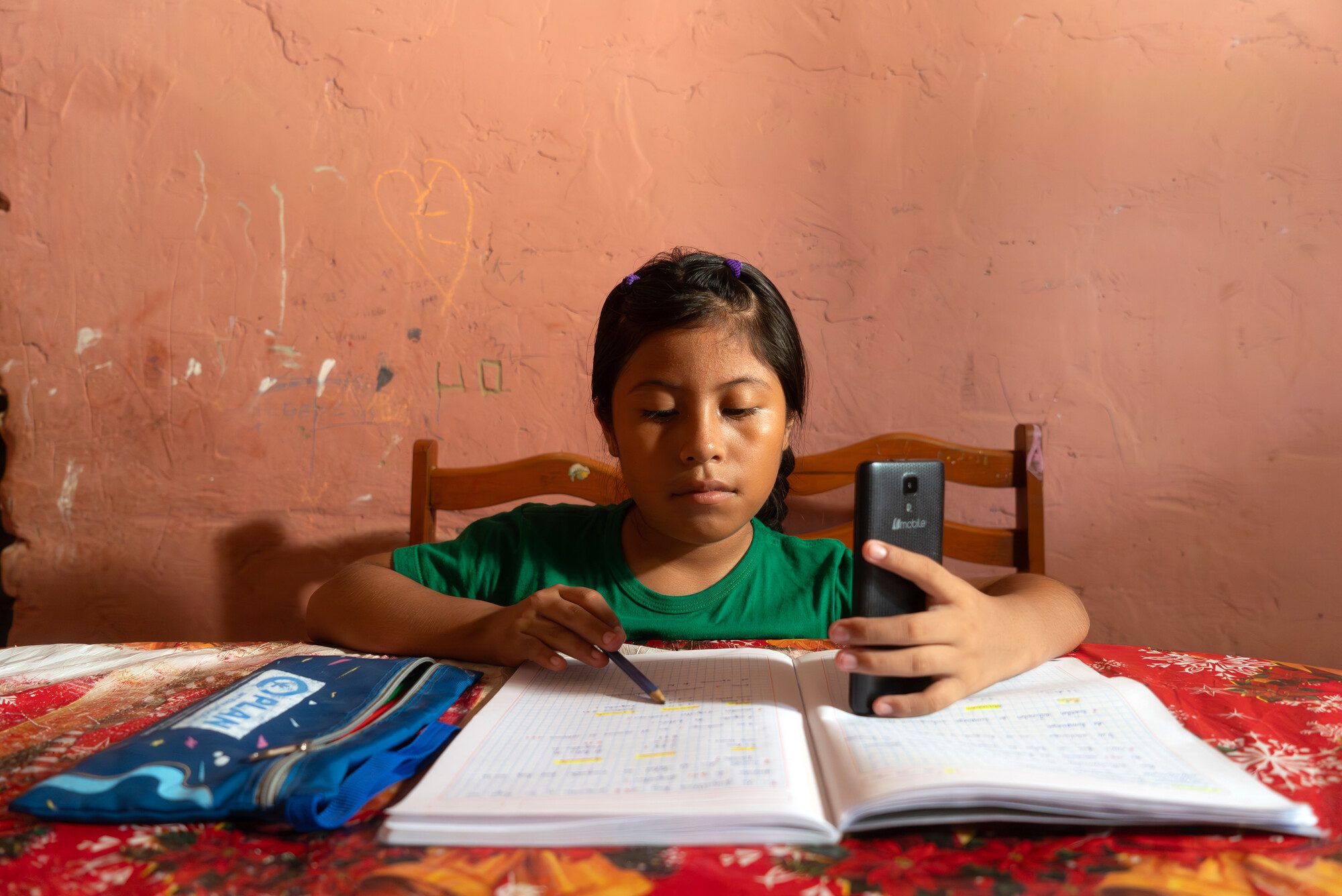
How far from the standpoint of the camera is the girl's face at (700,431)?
0.77 metres

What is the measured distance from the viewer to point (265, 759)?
43 centimetres

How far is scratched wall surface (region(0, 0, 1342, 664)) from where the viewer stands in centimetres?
127

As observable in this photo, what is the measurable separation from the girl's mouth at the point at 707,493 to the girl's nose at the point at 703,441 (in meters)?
0.03

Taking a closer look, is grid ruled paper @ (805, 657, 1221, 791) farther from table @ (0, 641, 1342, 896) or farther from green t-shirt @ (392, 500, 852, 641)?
green t-shirt @ (392, 500, 852, 641)

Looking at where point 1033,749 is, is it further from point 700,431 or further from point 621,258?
point 621,258

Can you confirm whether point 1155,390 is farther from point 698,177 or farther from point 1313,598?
point 698,177

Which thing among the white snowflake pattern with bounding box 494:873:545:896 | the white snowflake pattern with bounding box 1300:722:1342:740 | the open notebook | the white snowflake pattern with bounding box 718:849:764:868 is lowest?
the white snowflake pattern with bounding box 1300:722:1342:740

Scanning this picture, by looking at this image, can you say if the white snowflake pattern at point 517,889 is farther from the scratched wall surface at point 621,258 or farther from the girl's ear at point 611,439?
the scratched wall surface at point 621,258

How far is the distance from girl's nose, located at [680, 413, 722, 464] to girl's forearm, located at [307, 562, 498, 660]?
0.24m

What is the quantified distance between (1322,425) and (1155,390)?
251 mm

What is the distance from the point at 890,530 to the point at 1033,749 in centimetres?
16

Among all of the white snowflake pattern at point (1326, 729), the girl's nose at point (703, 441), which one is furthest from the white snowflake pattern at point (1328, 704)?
the girl's nose at point (703, 441)

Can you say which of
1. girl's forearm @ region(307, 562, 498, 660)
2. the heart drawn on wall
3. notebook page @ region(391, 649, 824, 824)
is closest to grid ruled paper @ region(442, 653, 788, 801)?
notebook page @ region(391, 649, 824, 824)

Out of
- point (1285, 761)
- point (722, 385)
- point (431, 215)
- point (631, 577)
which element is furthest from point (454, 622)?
point (431, 215)
